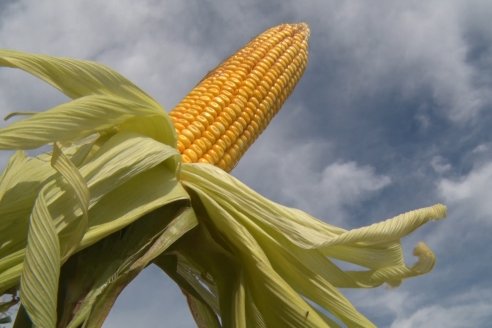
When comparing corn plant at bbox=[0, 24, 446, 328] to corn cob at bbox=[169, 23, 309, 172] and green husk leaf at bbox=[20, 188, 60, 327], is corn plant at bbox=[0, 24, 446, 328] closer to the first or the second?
green husk leaf at bbox=[20, 188, 60, 327]

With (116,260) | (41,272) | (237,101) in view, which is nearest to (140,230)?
(116,260)

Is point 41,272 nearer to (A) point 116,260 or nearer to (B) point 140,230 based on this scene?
(A) point 116,260

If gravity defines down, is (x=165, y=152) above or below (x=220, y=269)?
above

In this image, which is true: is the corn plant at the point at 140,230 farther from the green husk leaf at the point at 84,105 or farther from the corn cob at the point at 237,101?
the corn cob at the point at 237,101

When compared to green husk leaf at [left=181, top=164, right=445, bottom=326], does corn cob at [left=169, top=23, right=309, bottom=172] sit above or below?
above

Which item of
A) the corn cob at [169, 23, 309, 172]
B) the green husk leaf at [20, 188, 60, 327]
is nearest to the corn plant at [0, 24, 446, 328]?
the green husk leaf at [20, 188, 60, 327]

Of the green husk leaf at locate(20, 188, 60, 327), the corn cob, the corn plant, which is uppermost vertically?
the corn cob

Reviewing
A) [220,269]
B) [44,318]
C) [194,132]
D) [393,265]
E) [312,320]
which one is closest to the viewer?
[44,318]

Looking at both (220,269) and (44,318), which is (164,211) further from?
(44,318)

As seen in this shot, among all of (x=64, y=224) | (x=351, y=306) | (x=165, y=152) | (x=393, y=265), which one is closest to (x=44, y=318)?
(x=64, y=224)
